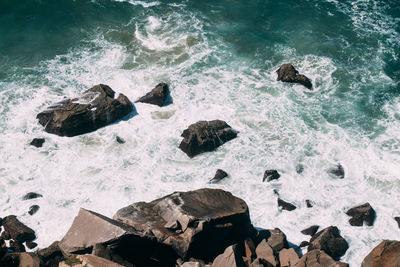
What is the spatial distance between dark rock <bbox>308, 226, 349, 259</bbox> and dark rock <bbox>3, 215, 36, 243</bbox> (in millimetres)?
14806

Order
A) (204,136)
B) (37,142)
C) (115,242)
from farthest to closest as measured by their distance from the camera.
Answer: (37,142) → (204,136) → (115,242)

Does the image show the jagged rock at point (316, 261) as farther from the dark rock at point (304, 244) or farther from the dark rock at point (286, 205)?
the dark rock at point (286, 205)

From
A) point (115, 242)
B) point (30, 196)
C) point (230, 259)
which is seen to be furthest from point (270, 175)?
point (30, 196)

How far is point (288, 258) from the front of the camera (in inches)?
835

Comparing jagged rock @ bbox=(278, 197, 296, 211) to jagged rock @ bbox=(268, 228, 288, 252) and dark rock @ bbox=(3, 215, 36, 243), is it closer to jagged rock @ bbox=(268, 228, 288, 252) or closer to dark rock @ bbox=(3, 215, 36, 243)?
jagged rock @ bbox=(268, 228, 288, 252)

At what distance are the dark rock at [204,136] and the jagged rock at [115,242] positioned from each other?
33.3 ft

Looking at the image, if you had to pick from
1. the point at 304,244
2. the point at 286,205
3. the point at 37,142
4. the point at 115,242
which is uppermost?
the point at 115,242

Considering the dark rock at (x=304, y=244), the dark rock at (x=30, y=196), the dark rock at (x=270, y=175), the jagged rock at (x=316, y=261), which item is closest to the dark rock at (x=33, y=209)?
the dark rock at (x=30, y=196)

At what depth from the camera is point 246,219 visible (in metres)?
22.5

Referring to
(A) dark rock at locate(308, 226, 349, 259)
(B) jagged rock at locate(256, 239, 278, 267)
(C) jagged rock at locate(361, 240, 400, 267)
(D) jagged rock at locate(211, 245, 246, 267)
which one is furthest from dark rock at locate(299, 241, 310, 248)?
(D) jagged rock at locate(211, 245, 246, 267)

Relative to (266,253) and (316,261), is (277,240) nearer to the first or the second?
(266,253)

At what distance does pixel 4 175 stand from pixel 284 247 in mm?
17432

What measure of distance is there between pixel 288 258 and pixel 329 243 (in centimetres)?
312

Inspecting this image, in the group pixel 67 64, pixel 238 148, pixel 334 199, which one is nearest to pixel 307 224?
pixel 334 199
